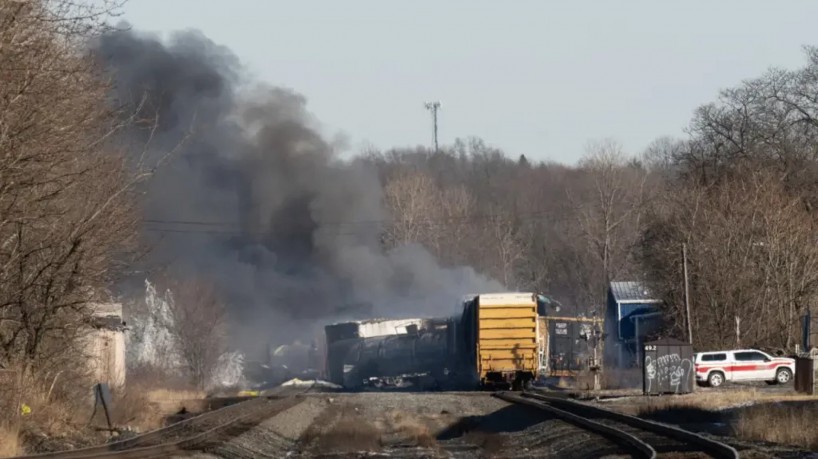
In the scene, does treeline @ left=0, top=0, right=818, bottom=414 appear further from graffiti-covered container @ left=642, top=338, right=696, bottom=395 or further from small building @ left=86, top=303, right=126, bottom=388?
graffiti-covered container @ left=642, top=338, right=696, bottom=395

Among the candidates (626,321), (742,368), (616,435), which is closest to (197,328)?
(626,321)

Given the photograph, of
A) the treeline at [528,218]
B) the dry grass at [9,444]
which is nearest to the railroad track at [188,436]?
the dry grass at [9,444]

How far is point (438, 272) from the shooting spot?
83375 mm

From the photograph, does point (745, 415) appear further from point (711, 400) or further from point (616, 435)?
point (711, 400)

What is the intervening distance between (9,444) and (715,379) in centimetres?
3166

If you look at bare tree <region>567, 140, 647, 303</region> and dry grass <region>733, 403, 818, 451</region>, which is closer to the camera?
dry grass <region>733, 403, 818, 451</region>

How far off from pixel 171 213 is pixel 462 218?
3740cm

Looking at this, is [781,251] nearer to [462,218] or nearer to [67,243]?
[67,243]

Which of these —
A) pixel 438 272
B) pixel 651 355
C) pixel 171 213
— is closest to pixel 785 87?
pixel 438 272

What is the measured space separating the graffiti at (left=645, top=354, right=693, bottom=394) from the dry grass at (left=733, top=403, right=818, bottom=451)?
12222mm

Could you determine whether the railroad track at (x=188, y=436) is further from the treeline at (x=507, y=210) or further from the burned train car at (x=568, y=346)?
the burned train car at (x=568, y=346)

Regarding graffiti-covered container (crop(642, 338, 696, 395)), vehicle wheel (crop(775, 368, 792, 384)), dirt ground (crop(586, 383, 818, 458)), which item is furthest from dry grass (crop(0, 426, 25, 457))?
vehicle wheel (crop(775, 368, 792, 384))

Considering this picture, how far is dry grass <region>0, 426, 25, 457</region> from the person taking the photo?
Result: 22.0 metres

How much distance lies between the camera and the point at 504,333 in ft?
155
